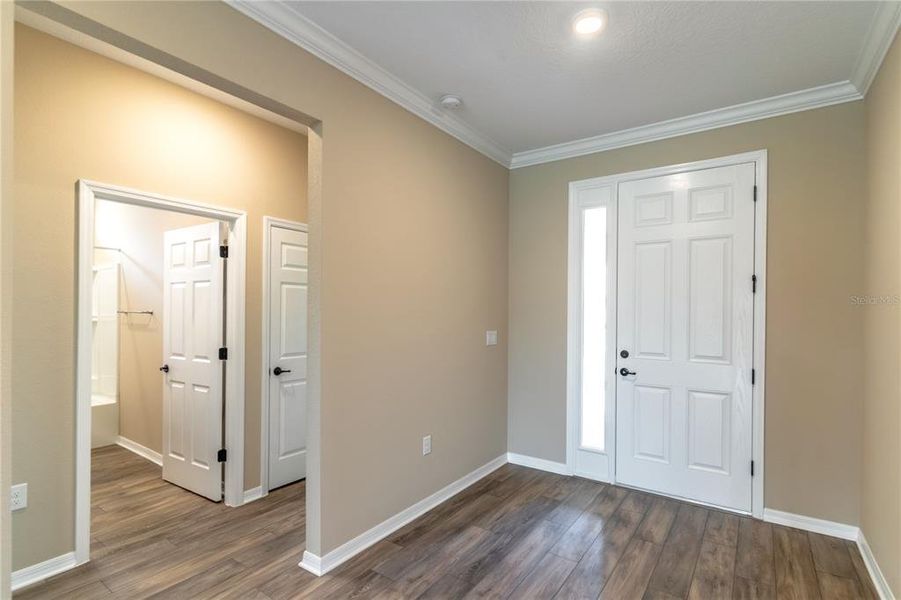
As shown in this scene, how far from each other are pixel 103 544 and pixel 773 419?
4.34 metres

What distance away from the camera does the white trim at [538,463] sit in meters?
3.60

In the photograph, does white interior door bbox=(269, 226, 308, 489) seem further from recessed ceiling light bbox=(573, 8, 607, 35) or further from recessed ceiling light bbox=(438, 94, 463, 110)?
recessed ceiling light bbox=(573, 8, 607, 35)

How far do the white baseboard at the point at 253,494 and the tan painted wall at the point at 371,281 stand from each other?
1.01 metres

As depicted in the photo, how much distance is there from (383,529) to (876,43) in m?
3.78

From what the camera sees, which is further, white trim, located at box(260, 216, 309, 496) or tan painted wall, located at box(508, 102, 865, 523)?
white trim, located at box(260, 216, 309, 496)

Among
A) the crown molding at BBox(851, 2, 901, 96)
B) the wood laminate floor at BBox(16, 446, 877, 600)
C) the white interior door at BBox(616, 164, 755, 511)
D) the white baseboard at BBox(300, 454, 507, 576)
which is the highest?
the crown molding at BBox(851, 2, 901, 96)

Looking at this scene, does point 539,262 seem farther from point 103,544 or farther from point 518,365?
point 103,544

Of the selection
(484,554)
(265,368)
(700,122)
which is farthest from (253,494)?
(700,122)

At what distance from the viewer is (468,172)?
3.41 meters

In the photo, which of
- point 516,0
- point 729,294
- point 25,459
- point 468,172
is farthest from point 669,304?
point 25,459

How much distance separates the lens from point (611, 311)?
339 cm

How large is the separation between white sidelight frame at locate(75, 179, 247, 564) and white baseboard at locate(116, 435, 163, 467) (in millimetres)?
1416

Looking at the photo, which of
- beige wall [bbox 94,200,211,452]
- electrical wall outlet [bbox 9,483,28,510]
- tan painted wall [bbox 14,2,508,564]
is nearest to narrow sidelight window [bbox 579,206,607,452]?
tan painted wall [bbox 14,2,508,564]

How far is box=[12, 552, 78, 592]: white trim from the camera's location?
2082mm
